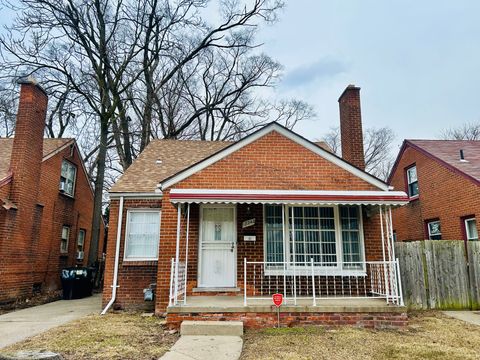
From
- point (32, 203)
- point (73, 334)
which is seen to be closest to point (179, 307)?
point (73, 334)

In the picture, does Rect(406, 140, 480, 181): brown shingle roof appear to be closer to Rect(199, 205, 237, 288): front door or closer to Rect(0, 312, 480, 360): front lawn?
Rect(0, 312, 480, 360): front lawn

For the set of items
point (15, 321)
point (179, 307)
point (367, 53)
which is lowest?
point (15, 321)

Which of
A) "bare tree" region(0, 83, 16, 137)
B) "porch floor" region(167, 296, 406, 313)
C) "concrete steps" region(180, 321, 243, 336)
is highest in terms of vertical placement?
"bare tree" region(0, 83, 16, 137)

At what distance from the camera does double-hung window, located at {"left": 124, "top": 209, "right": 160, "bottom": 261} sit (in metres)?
9.98

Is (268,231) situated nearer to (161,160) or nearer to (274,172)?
(274,172)

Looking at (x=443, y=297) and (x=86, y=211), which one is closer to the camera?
(x=443, y=297)

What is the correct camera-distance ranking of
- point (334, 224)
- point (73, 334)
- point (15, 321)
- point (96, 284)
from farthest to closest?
1. point (96, 284)
2. point (334, 224)
3. point (15, 321)
4. point (73, 334)

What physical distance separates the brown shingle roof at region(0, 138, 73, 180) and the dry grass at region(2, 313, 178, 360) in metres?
6.71

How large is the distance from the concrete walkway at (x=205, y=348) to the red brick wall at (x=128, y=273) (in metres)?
3.66

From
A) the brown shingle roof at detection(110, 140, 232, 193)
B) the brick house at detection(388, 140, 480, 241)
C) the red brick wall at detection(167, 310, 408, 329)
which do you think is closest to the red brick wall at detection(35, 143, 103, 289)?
the brown shingle roof at detection(110, 140, 232, 193)

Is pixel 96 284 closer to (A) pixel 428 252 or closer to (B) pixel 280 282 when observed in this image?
(B) pixel 280 282

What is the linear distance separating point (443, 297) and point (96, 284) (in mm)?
14139

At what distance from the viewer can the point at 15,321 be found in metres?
8.22

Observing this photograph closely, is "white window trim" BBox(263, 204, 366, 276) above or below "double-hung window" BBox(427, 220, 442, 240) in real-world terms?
below
